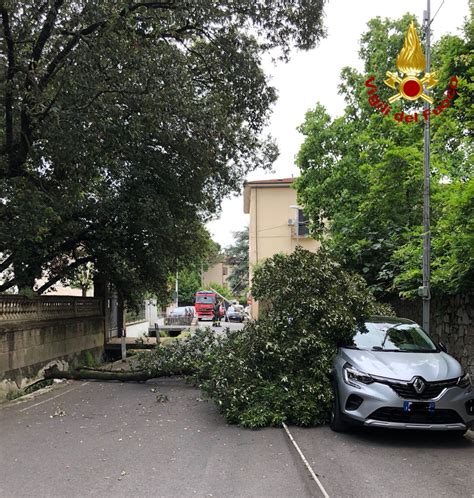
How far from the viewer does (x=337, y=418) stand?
20.9ft

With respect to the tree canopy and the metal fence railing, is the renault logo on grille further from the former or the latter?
Answer: the metal fence railing

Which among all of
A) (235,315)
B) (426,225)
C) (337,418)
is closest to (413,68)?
(426,225)

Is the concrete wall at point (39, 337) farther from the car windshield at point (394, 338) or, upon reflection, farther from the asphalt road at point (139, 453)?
the car windshield at point (394, 338)

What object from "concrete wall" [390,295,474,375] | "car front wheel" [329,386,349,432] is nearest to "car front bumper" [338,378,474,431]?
"car front wheel" [329,386,349,432]

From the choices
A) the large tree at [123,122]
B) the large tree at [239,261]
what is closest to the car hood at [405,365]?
the large tree at [123,122]

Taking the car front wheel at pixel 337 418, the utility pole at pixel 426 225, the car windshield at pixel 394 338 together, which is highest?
the utility pole at pixel 426 225

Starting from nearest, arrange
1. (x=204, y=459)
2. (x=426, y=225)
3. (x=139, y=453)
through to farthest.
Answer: (x=204, y=459)
(x=139, y=453)
(x=426, y=225)

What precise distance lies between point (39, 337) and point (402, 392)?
9212mm

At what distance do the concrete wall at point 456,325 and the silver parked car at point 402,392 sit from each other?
230cm

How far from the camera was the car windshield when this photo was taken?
22.6ft

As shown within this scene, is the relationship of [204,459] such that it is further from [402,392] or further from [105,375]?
[105,375]

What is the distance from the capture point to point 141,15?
10.0 m

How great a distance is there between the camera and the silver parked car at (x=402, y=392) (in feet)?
19.0

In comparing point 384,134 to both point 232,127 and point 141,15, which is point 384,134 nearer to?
point 232,127
